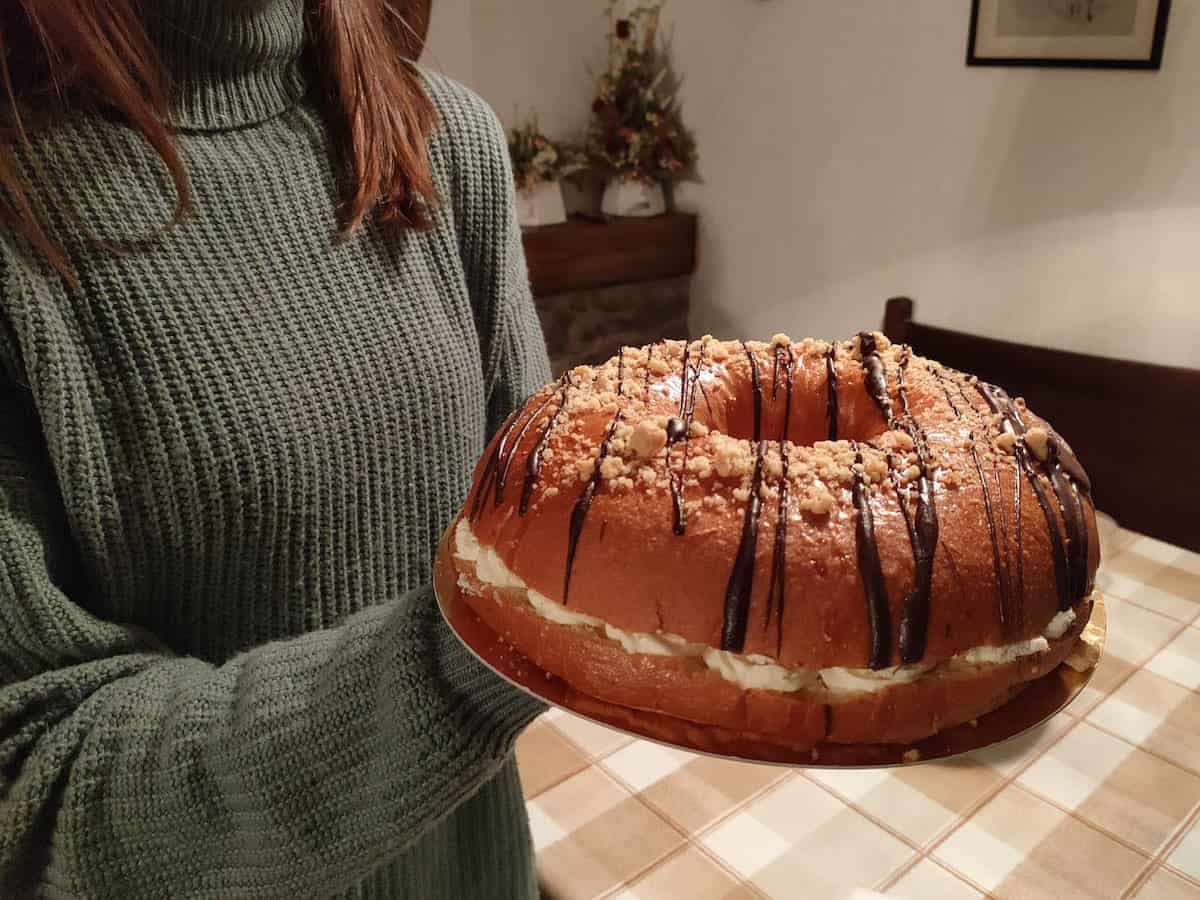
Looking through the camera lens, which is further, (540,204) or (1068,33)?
(540,204)

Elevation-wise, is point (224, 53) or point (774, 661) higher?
point (224, 53)

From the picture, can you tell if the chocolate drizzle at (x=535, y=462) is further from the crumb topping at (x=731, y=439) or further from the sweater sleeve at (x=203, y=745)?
the sweater sleeve at (x=203, y=745)

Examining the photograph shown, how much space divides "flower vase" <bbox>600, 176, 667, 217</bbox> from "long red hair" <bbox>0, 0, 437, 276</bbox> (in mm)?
1774

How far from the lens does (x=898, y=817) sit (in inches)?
44.1

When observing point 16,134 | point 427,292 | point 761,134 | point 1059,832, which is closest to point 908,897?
point 1059,832

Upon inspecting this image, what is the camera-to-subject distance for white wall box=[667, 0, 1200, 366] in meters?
1.92

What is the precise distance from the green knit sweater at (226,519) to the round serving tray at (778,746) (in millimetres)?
39

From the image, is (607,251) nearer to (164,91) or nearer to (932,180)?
(932,180)

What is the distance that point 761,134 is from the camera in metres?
2.65

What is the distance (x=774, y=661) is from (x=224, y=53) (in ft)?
2.38

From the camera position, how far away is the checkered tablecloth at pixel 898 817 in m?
1.04

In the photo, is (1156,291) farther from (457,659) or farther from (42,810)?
(42,810)

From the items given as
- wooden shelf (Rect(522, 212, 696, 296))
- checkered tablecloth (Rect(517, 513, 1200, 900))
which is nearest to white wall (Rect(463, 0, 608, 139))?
wooden shelf (Rect(522, 212, 696, 296))

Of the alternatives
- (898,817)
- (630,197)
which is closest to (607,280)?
(630,197)
